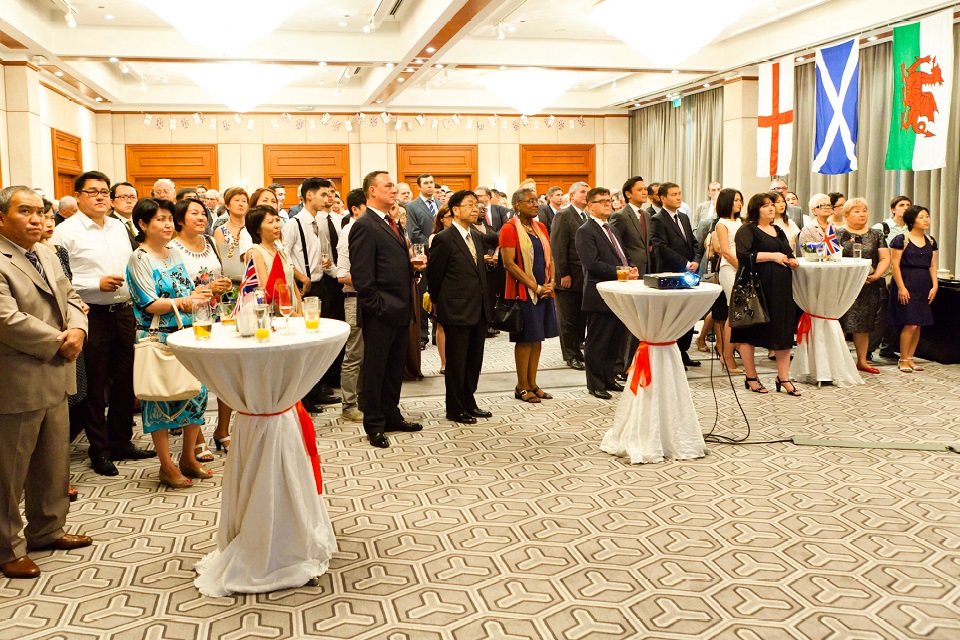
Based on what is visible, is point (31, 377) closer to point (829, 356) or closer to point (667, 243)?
point (667, 243)

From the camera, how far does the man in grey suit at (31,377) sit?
10.0 feet

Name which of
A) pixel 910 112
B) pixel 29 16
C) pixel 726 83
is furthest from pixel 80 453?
pixel 726 83

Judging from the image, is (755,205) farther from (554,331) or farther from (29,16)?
(29,16)

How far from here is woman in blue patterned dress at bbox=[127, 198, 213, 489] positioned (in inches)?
161

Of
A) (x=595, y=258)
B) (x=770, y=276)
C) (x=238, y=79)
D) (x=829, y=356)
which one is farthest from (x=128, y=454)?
(x=238, y=79)

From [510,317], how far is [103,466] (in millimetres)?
2823

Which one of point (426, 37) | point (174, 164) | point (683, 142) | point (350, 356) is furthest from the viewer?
point (174, 164)

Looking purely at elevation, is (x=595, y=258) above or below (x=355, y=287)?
above

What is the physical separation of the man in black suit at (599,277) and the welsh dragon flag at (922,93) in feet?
13.5

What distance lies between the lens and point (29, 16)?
8.98m

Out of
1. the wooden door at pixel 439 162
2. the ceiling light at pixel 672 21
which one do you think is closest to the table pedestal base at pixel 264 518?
the ceiling light at pixel 672 21

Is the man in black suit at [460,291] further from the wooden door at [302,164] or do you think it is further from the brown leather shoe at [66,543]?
the wooden door at [302,164]

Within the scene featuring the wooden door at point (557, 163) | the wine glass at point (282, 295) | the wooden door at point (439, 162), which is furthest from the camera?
the wooden door at point (557, 163)

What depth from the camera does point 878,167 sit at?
1030 centimetres
